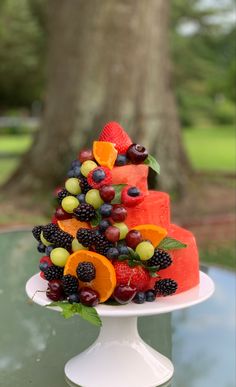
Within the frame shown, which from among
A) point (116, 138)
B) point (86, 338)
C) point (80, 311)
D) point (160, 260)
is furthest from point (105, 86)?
point (80, 311)

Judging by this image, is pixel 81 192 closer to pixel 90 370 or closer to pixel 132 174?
pixel 132 174

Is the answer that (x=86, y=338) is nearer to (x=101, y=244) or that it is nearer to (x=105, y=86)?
(x=101, y=244)

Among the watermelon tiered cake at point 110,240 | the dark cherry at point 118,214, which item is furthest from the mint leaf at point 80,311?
the dark cherry at point 118,214

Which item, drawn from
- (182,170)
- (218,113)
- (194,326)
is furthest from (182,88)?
(194,326)

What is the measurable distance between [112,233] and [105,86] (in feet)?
14.0

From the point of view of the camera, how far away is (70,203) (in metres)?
1.59

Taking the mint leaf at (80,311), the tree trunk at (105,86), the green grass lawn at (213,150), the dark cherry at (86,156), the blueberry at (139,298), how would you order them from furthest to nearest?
the green grass lawn at (213,150)
the tree trunk at (105,86)
the dark cherry at (86,156)
the blueberry at (139,298)
the mint leaf at (80,311)

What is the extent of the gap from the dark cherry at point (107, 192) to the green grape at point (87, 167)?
0.26ft

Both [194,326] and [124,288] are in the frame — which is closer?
[124,288]

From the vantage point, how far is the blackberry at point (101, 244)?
1539mm

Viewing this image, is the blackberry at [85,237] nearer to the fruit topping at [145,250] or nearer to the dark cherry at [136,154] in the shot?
the fruit topping at [145,250]

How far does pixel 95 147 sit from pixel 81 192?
122 mm

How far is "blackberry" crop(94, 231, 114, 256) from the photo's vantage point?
5.05 feet

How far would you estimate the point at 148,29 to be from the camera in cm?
564
